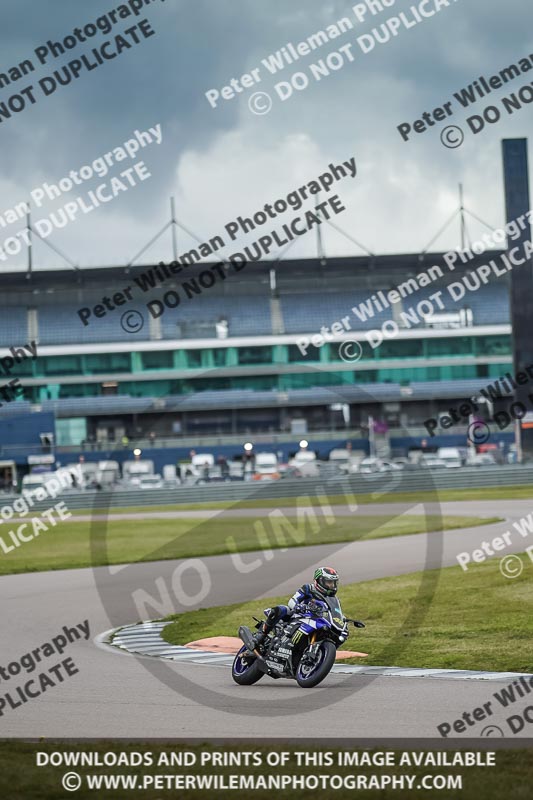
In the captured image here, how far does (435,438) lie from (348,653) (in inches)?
2875

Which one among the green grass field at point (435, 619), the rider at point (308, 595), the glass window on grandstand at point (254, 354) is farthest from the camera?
the glass window on grandstand at point (254, 354)

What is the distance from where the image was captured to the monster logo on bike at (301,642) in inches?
482

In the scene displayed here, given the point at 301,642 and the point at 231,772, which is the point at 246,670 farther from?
the point at 231,772

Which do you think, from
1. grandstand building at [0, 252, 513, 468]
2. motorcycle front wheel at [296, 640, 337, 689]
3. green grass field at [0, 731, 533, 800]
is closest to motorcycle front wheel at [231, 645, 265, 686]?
motorcycle front wheel at [296, 640, 337, 689]

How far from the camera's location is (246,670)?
1300 cm

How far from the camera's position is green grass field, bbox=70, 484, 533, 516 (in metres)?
53.2

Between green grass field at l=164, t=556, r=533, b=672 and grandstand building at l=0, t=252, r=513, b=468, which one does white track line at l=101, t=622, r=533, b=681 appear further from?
grandstand building at l=0, t=252, r=513, b=468

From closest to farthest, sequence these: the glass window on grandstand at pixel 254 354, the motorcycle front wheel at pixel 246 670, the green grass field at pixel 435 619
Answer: the motorcycle front wheel at pixel 246 670 → the green grass field at pixel 435 619 → the glass window on grandstand at pixel 254 354

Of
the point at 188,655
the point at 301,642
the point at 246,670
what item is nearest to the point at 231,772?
the point at 301,642

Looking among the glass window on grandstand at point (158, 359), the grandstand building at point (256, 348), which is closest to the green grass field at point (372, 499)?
the grandstand building at point (256, 348)

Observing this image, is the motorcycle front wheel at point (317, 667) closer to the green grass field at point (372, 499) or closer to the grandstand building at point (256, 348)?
the green grass field at point (372, 499)

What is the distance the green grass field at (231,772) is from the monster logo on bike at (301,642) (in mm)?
2730

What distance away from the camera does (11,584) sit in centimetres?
2697

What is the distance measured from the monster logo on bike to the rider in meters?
0.01
